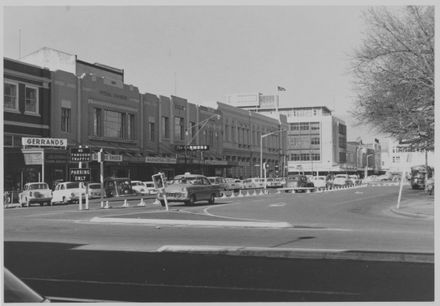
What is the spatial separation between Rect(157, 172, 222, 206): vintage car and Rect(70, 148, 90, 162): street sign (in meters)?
4.34

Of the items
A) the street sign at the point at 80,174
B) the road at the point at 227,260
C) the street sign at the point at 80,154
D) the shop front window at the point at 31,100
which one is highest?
the shop front window at the point at 31,100

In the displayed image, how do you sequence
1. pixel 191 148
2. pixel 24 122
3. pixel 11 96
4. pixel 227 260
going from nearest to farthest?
pixel 227 260 < pixel 11 96 < pixel 24 122 < pixel 191 148

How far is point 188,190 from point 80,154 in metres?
6.06

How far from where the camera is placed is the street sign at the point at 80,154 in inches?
1180

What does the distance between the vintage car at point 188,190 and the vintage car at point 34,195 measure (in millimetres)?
10742

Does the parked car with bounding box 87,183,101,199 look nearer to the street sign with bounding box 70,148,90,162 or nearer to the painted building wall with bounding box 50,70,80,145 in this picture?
the painted building wall with bounding box 50,70,80,145

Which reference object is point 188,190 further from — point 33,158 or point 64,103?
point 64,103

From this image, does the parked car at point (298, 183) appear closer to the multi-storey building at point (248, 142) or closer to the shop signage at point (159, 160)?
the shop signage at point (159, 160)

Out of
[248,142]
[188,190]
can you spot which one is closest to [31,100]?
[188,190]

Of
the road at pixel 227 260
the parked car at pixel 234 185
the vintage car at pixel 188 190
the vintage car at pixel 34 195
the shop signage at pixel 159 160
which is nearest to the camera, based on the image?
the road at pixel 227 260

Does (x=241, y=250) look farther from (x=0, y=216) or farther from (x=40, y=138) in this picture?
(x=40, y=138)

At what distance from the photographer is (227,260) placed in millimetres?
11531

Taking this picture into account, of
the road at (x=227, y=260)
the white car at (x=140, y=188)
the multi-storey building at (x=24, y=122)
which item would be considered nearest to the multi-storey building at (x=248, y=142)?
the white car at (x=140, y=188)

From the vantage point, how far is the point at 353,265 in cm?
1067
